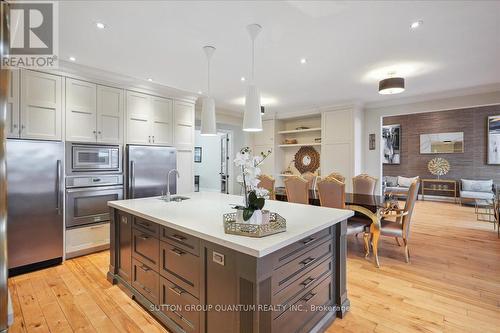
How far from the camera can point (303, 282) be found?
169 cm

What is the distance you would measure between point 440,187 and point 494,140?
6.18ft

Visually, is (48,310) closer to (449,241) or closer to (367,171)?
(449,241)

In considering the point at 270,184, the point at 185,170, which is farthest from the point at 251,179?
the point at 185,170

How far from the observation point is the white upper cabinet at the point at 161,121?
4.20 metres

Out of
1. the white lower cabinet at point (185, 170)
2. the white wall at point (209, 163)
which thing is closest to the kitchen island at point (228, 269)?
the white lower cabinet at point (185, 170)

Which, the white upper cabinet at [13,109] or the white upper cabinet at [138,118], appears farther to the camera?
the white upper cabinet at [138,118]

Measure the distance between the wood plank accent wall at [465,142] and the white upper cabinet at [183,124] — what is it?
7.57m

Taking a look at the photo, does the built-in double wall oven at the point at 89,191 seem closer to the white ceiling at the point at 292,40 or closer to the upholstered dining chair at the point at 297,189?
the white ceiling at the point at 292,40

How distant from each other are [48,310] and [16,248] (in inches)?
44.8

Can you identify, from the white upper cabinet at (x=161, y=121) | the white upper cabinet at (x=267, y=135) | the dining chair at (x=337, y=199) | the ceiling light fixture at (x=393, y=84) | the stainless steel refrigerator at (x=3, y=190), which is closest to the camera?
the stainless steel refrigerator at (x=3, y=190)

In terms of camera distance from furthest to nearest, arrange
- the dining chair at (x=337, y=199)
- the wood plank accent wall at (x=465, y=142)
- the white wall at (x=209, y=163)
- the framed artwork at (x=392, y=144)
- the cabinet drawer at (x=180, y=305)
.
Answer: the framed artwork at (x=392, y=144) → the white wall at (x=209, y=163) → the wood plank accent wall at (x=465, y=142) → the dining chair at (x=337, y=199) → the cabinet drawer at (x=180, y=305)

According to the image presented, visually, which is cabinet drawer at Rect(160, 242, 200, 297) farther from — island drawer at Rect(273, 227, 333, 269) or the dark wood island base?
island drawer at Rect(273, 227, 333, 269)

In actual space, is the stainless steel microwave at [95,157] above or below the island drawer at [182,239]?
above

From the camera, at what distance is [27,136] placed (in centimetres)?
295
